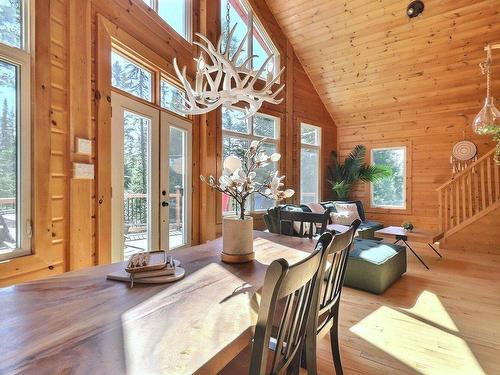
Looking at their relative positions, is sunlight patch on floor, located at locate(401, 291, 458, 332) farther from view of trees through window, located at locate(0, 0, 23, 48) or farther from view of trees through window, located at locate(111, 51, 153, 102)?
view of trees through window, located at locate(0, 0, 23, 48)

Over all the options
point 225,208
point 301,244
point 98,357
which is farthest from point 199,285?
point 225,208

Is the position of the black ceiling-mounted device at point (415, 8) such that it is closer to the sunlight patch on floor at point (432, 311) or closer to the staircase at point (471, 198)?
the staircase at point (471, 198)

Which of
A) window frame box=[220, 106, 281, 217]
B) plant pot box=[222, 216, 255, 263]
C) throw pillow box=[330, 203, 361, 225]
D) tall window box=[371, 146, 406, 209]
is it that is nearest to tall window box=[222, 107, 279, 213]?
window frame box=[220, 106, 281, 217]

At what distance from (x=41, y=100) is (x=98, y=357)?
6.68ft

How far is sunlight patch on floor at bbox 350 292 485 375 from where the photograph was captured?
5.98 ft

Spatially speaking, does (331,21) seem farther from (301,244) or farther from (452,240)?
(301,244)

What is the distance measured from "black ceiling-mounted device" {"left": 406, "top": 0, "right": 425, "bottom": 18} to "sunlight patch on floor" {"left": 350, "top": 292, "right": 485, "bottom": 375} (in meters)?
4.27

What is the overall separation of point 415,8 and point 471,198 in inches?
129

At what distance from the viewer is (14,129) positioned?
1.91 m

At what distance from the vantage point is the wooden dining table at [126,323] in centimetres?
65

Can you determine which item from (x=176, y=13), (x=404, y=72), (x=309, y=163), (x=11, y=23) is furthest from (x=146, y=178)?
(x=404, y=72)

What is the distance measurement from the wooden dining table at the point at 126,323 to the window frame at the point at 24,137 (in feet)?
3.46

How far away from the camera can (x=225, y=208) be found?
478 cm

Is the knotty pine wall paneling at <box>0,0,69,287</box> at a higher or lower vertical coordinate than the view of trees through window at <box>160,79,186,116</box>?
lower
